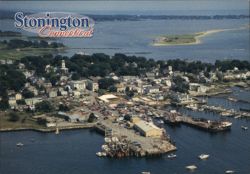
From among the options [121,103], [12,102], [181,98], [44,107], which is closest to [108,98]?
[121,103]

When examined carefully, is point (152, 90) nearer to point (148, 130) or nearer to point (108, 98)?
point (108, 98)

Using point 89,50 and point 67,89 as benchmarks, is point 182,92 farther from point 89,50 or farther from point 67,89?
point 89,50

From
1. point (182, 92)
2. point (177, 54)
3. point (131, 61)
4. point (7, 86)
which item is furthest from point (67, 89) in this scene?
point (177, 54)

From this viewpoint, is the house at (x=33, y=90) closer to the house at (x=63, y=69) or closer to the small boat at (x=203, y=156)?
the house at (x=63, y=69)

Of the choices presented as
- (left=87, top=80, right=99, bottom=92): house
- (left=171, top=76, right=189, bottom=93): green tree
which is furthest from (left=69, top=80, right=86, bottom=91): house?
(left=171, top=76, right=189, bottom=93): green tree

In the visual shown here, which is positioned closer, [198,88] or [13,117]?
[13,117]

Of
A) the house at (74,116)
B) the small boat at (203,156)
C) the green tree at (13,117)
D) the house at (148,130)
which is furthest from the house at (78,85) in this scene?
the small boat at (203,156)

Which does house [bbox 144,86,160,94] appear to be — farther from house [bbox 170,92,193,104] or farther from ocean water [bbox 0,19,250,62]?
ocean water [bbox 0,19,250,62]
